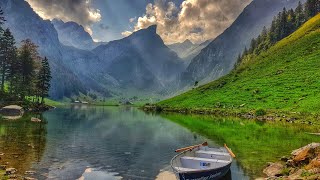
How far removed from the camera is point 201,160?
2958 centimetres

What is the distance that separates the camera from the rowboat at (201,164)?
960 inches

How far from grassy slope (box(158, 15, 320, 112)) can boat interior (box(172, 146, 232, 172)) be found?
5824 centimetres

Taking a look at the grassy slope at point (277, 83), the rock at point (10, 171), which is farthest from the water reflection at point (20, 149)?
the grassy slope at point (277, 83)

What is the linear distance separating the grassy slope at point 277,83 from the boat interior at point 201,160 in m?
58.2

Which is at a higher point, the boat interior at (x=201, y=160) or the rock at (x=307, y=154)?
the rock at (x=307, y=154)

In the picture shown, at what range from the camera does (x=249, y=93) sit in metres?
123

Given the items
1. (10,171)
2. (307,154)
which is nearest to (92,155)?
(10,171)

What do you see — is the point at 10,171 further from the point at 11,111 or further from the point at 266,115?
the point at 266,115

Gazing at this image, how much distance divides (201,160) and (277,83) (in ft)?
333

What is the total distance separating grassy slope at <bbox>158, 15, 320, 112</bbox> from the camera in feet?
327

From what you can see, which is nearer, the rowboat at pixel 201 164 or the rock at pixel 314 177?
the rock at pixel 314 177

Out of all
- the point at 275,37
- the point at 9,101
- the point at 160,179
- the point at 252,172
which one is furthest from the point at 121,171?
the point at 275,37

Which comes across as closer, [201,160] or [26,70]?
[201,160]

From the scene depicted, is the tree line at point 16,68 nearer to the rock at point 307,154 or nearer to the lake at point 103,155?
the lake at point 103,155
